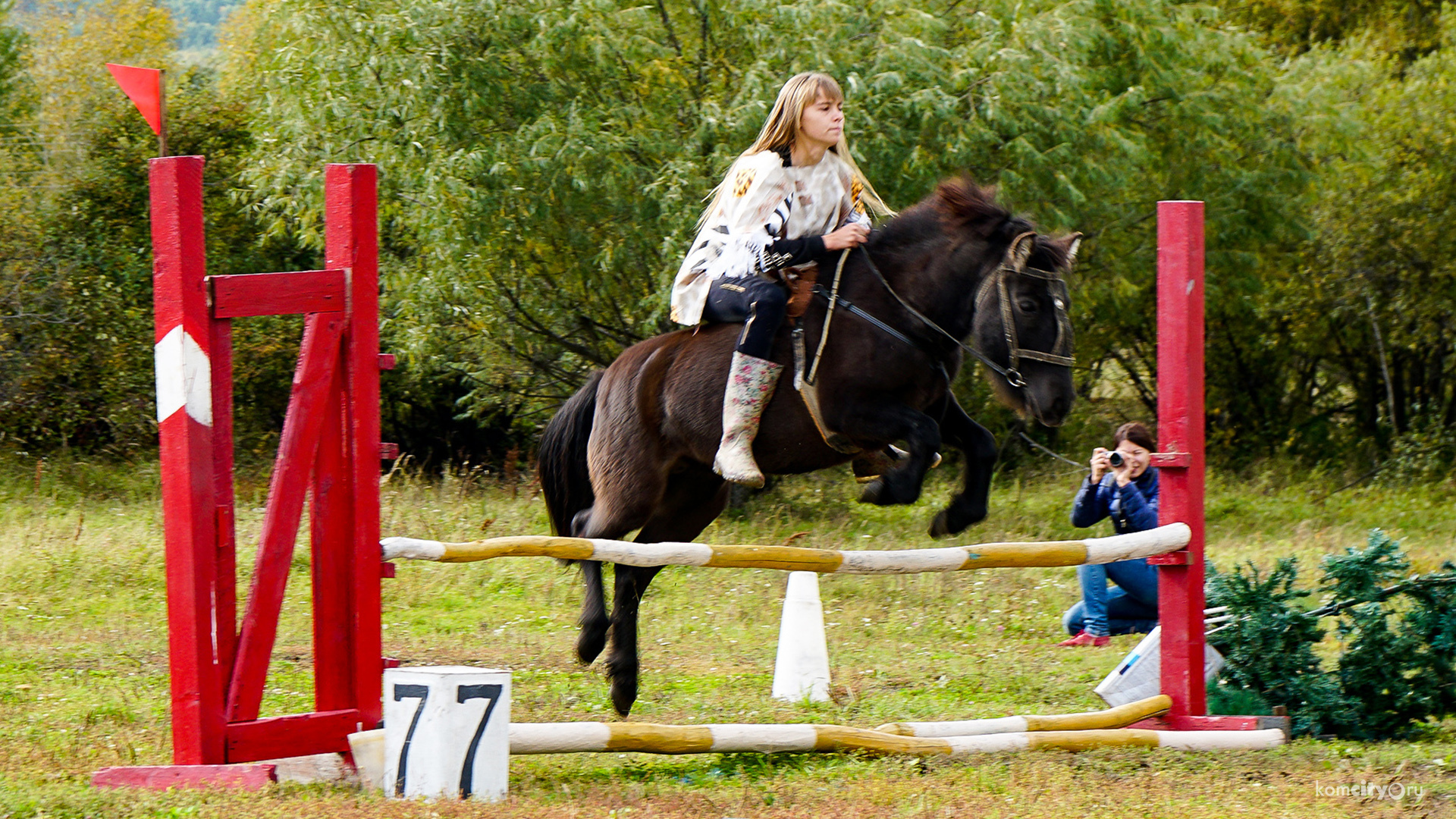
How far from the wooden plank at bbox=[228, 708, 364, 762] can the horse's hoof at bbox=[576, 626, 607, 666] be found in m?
1.35

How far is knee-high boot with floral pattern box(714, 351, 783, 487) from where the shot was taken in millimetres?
5129

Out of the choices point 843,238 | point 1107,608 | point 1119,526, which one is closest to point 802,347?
point 843,238

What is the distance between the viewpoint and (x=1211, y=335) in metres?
18.2

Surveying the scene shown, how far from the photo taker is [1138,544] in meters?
4.80

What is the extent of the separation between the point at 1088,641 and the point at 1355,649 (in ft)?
8.17

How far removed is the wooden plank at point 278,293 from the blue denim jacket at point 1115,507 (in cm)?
398

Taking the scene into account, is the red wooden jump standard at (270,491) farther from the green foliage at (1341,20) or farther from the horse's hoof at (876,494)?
the green foliage at (1341,20)

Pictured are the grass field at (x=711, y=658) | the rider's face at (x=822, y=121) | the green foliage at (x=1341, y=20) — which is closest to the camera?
the grass field at (x=711, y=658)

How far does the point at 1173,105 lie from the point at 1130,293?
2279mm

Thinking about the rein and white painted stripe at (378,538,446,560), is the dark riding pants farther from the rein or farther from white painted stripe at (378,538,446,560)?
white painted stripe at (378,538,446,560)

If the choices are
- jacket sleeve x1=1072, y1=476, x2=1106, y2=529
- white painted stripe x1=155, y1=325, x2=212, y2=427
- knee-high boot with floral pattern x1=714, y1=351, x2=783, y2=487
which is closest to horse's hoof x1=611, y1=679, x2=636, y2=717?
knee-high boot with floral pattern x1=714, y1=351, x2=783, y2=487

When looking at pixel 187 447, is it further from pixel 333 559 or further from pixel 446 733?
pixel 446 733

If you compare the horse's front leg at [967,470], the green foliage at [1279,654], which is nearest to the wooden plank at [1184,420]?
the green foliage at [1279,654]

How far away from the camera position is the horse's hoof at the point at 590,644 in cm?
542
